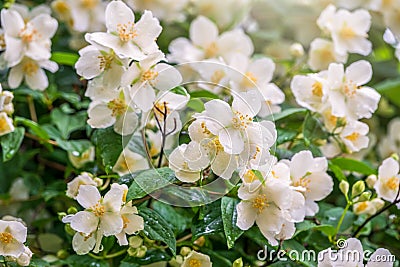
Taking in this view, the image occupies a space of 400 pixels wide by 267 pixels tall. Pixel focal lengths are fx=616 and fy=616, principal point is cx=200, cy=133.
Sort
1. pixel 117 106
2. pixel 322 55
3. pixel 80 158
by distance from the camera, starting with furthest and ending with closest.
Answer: pixel 322 55 < pixel 80 158 < pixel 117 106

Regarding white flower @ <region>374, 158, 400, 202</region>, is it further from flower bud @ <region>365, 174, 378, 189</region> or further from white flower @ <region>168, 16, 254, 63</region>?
white flower @ <region>168, 16, 254, 63</region>

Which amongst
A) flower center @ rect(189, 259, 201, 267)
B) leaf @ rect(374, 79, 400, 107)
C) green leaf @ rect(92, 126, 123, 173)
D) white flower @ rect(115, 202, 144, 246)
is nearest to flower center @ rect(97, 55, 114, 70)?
green leaf @ rect(92, 126, 123, 173)

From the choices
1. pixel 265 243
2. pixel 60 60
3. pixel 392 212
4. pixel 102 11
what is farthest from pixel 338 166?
pixel 102 11

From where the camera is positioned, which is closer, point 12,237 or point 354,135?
point 12,237

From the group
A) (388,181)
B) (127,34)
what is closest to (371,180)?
(388,181)

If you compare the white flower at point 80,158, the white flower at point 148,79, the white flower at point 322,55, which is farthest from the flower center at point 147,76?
the white flower at point 322,55

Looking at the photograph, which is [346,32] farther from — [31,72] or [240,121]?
[31,72]
